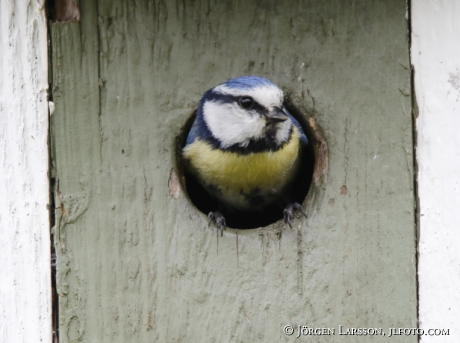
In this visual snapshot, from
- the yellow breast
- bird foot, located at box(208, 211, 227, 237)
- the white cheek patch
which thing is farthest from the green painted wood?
the yellow breast

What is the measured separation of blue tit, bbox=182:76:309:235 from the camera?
86.7 inches

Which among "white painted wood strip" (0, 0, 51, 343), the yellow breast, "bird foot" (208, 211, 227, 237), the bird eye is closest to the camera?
"white painted wood strip" (0, 0, 51, 343)

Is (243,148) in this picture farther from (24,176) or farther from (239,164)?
(24,176)

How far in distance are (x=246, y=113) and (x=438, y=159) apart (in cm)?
68

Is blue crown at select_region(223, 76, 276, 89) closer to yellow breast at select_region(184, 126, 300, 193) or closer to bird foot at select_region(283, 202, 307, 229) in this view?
yellow breast at select_region(184, 126, 300, 193)

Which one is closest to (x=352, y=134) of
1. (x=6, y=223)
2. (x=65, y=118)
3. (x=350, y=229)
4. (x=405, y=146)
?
(x=405, y=146)

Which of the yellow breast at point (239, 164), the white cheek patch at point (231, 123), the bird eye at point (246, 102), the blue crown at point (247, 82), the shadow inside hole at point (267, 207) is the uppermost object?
the blue crown at point (247, 82)

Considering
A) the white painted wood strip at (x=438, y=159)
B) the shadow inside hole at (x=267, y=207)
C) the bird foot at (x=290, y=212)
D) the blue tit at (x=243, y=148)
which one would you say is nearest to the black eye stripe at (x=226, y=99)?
the blue tit at (x=243, y=148)

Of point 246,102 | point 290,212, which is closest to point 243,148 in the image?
point 246,102

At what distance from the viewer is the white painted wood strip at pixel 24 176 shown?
197 centimetres

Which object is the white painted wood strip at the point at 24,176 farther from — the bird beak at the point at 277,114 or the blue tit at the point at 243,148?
the bird beak at the point at 277,114

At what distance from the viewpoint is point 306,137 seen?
240 centimetres

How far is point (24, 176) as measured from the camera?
1980 millimetres

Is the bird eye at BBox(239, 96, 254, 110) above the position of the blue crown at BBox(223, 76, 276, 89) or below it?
below
